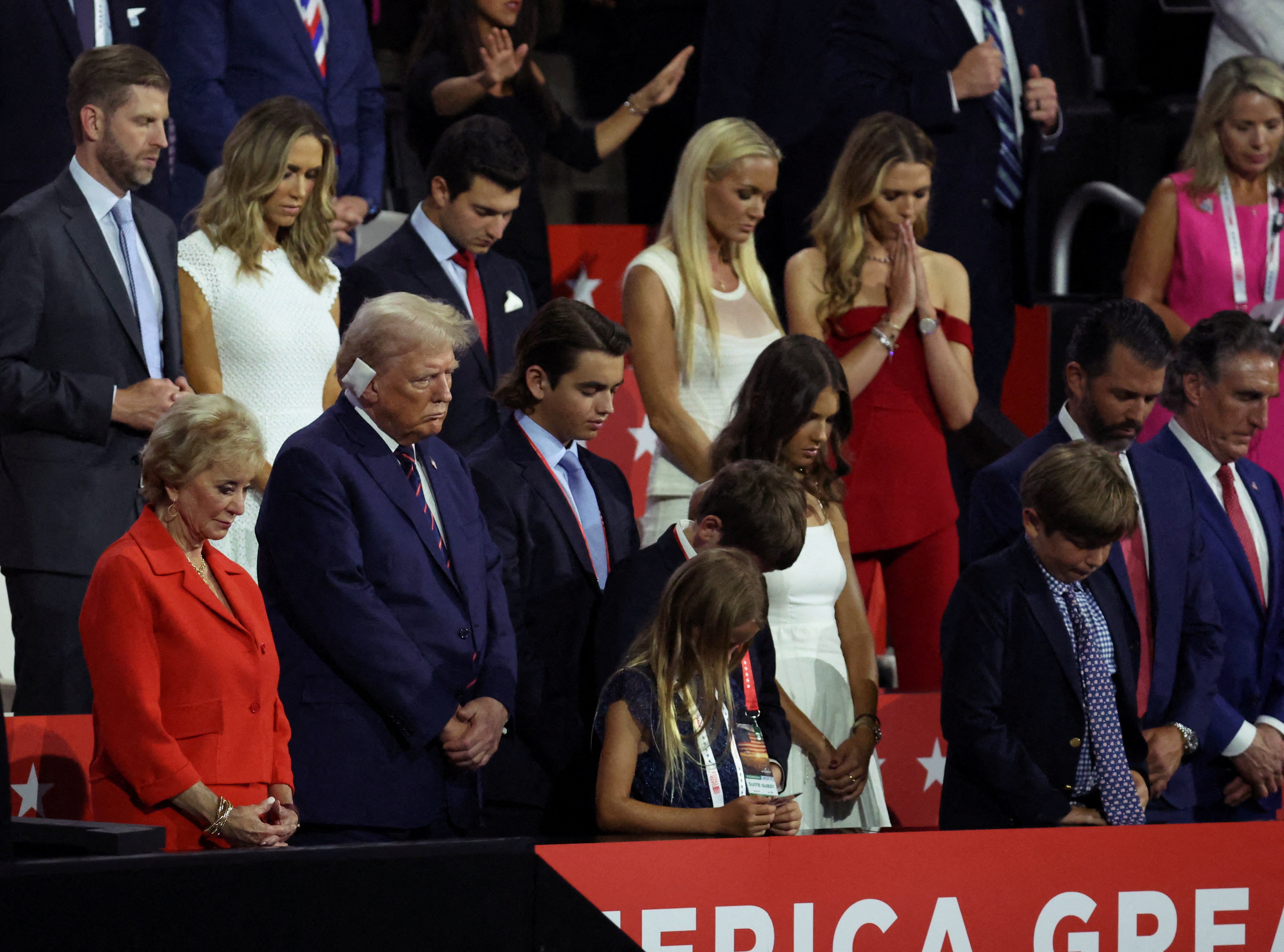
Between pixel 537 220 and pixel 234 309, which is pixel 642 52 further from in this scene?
pixel 234 309

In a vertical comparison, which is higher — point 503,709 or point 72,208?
point 72,208

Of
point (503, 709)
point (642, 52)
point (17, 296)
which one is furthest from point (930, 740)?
point (642, 52)

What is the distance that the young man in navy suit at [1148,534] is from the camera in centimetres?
383

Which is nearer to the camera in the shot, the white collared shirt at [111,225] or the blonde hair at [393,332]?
the blonde hair at [393,332]

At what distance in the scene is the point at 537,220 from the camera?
5441 millimetres

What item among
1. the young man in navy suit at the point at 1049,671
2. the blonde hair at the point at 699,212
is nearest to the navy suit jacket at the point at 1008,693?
the young man in navy suit at the point at 1049,671

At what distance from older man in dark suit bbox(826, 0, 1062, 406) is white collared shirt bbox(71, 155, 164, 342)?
2380 millimetres

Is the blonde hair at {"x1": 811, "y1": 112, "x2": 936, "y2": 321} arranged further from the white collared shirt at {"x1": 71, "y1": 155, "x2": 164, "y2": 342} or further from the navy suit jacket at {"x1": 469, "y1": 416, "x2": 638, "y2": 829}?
the white collared shirt at {"x1": 71, "y1": 155, "x2": 164, "y2": 342}

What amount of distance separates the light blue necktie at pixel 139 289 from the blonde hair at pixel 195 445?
3.16 ft

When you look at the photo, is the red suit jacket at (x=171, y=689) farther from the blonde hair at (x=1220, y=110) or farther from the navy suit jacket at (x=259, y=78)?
the blonde hair at (x=1220, y=110)

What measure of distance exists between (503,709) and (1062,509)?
1.23 m

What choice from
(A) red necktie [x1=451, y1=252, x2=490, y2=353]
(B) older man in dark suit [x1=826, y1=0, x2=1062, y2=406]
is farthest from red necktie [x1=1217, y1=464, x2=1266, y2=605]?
(A) red necktie [x1=451, y1=252, x2=490, y2=353]

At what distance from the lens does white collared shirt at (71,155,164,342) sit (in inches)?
161

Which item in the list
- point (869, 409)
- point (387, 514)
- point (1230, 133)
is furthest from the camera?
point (1230, 133)
